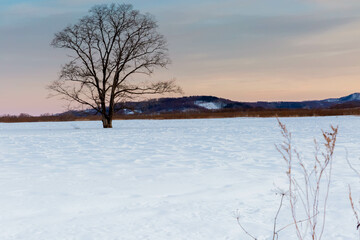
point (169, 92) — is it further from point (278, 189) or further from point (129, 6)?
point (278, 189)

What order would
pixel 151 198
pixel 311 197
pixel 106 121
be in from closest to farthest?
pixel 311 197 → pixel 151 198 → pixel 106 121

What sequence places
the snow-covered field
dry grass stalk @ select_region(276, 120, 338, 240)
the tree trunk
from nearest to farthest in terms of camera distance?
dry grass stalk @ select_region(276, 120, 338, 240), the snow-covered field, the tree trunk

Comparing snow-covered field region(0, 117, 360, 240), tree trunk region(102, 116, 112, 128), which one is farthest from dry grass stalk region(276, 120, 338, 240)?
tree trunk region(102, 116, 112, 128)

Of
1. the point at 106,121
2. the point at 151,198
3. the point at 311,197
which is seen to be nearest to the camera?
the point at 311,197

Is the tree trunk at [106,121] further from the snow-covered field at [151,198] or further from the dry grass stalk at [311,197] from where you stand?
the dry grass stalk at [311,197]

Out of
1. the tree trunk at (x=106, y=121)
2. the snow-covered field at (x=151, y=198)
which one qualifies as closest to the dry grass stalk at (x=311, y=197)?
the snow-covered field at (x=151, y=198)

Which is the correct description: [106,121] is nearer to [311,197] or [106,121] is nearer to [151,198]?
[151,198]

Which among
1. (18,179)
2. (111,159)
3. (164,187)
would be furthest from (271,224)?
(111,159)

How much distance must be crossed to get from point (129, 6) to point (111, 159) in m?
20.8

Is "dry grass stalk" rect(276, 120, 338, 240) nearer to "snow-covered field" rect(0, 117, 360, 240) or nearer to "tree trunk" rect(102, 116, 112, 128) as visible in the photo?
"snow-covered field" rect(0, 117, 360, 240)

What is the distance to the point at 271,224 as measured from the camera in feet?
12.8

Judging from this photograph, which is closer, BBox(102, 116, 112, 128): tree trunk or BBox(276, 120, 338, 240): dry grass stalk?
BBox(276, 120, 338, 240): dry grass stalk

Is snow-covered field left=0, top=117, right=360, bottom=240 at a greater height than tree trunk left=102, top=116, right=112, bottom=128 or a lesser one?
lesser

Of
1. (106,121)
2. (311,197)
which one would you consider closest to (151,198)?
(311,197)
